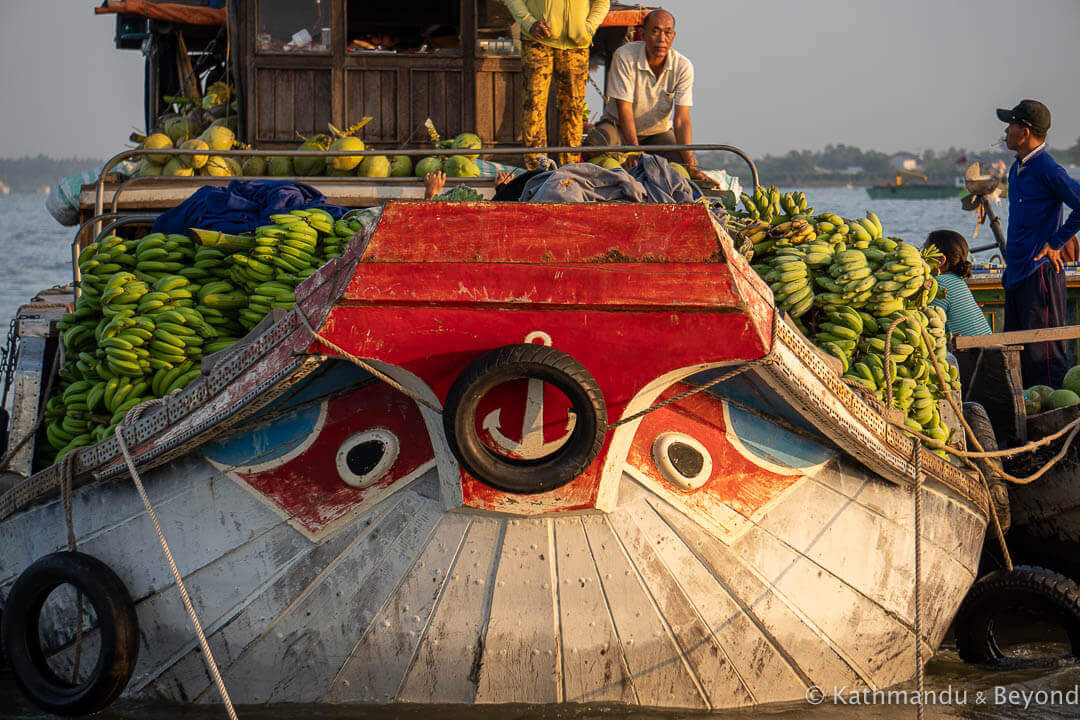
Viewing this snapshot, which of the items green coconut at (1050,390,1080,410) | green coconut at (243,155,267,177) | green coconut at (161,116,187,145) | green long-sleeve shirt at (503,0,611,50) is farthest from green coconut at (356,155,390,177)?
green coconut at (1050,390,1080,410)

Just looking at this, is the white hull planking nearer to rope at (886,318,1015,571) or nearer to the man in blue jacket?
rope at (886,318,1015,571)

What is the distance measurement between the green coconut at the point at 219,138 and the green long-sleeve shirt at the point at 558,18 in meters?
2.18

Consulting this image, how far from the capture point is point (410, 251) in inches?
130

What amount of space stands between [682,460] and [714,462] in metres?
0.13

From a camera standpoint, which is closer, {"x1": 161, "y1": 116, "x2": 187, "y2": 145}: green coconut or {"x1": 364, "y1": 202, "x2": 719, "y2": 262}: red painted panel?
{"x1": 364, "y1": 202, "x2": 719, "y2": 262}: red painted panel

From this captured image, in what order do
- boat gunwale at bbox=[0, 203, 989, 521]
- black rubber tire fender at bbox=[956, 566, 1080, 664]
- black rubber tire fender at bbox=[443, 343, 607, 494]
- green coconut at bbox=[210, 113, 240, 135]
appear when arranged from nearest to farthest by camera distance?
black rubber tire fender at bbox=[443, 343, 607, 494] → boat gunwale at bbox=[0, 203, 989, 521] → black rubber tire fender at bbox=[956, 566, 1080, 664] → green coconut at bbox=[210, 113, 240, 135]

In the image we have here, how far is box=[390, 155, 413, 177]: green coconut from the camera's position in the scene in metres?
7.36

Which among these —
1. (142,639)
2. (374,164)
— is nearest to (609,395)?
(142,639)

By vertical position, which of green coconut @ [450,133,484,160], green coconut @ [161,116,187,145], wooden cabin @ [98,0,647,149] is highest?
wooden cabin @ [98,0,647,149]

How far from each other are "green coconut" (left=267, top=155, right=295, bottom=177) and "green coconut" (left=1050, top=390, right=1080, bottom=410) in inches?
194

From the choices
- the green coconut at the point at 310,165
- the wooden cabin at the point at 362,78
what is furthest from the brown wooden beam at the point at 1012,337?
the green coconut at the point at 310,165

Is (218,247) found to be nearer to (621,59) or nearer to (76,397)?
(76,397)

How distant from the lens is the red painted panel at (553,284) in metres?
3.28

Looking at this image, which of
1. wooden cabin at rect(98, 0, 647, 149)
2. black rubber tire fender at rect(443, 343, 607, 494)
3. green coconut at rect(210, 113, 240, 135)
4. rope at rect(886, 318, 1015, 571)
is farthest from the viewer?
green coconut at rect(210, 113, 240, 135)
